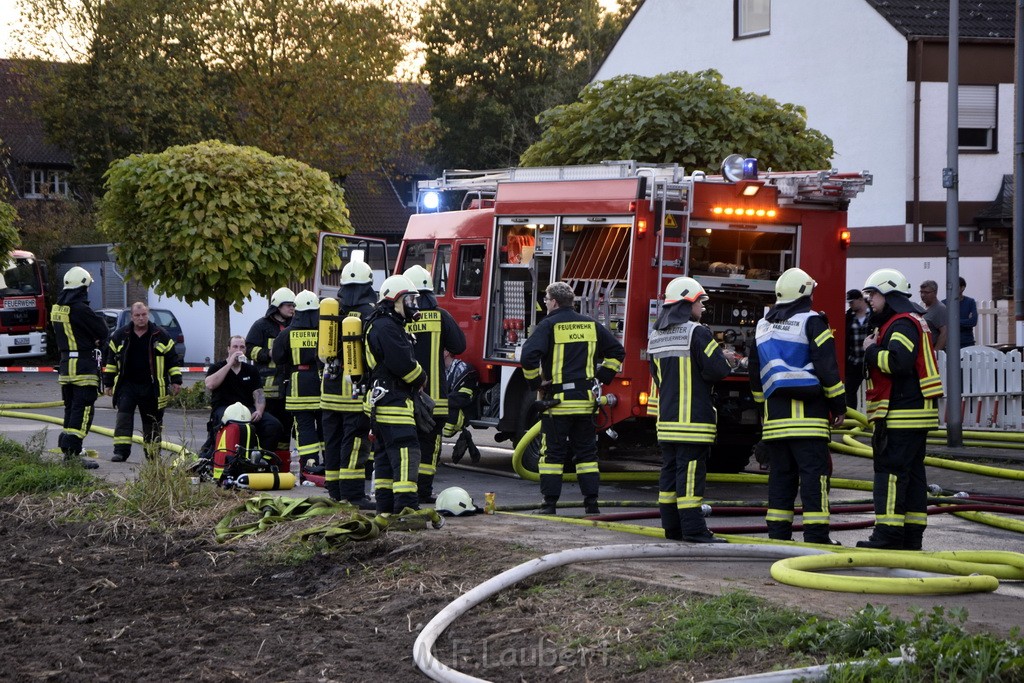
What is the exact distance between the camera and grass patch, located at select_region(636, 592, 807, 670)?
540cm

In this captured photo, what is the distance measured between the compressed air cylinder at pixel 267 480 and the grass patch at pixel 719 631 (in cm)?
568

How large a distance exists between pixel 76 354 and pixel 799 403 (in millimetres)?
7552

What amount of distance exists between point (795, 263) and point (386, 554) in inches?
209

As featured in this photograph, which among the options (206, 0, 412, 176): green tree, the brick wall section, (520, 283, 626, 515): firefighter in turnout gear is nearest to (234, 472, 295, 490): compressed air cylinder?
(520, 283, 626, 515): firefighter in turnout gear

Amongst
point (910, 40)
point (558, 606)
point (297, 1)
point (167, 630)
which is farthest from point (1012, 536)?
point (297, 1)

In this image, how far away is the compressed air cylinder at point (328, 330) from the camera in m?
9.96

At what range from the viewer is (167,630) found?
667 cm

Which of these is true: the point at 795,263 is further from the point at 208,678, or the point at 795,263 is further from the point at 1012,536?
the point at 208,678

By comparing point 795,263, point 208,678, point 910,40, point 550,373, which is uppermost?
point 910,40

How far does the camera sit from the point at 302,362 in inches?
439

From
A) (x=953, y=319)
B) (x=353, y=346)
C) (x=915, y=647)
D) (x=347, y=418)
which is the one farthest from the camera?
(x=953, y=319)

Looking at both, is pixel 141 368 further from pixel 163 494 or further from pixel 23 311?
pixel 23 311

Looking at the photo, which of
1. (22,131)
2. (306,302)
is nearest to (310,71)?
(22,131)

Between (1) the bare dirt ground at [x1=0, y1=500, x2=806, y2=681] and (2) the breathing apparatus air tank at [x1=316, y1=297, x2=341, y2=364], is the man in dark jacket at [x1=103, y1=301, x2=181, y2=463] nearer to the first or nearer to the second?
(2) the breathing apparatus air tank at [x1=316, y1=297, x2=341, y2=364]
